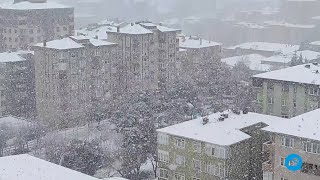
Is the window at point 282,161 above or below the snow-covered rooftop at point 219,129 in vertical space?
below

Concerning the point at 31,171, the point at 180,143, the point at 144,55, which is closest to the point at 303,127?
the point at 180,143

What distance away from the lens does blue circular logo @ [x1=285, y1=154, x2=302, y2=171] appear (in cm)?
1962

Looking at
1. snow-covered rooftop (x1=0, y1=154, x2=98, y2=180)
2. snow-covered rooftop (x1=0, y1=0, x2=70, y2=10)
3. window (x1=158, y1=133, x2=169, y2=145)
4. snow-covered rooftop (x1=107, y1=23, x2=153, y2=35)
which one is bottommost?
window (x1=158, y1=133, x2=169, y2=145)

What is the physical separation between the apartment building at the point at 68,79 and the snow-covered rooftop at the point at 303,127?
20.6 meters

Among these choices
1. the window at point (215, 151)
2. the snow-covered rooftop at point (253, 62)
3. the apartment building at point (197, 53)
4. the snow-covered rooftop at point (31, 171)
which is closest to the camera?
the snow-covered rooftop at point (31, 171)

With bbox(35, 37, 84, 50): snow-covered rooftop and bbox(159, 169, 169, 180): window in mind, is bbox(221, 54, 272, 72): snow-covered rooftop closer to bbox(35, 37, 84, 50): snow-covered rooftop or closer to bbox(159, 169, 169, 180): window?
bbox(35, 37, 84, 50): snow-covered rooftop

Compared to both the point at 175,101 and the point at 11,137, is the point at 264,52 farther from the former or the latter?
the point at 11,137

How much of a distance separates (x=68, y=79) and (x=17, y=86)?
16.2ft

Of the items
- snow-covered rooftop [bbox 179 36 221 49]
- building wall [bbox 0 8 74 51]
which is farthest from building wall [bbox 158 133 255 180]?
building wall [bbox 0 8 74 51]

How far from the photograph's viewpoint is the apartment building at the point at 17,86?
40531 mm

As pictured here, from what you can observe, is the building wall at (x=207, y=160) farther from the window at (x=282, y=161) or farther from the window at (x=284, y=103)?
the window at (x=284, y=103)

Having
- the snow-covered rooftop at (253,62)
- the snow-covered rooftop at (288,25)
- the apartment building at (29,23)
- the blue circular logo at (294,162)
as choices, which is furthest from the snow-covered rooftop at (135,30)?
the snow-covered rooftop at (288,25)

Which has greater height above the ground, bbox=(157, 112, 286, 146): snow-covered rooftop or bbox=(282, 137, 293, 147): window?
bbox=(282, 137, 293, 147): window

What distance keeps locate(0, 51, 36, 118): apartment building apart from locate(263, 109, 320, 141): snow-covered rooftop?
81.5ft
